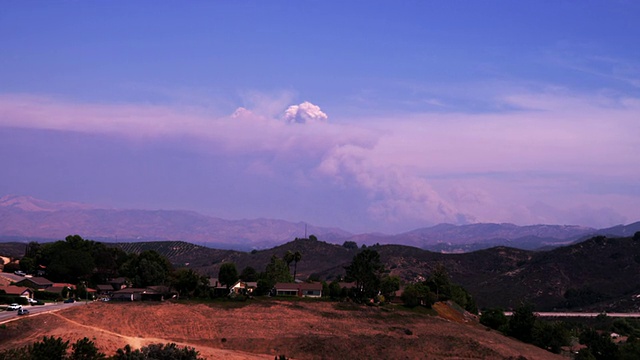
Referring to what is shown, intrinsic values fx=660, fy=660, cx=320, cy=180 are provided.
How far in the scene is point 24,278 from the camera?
11544 cm

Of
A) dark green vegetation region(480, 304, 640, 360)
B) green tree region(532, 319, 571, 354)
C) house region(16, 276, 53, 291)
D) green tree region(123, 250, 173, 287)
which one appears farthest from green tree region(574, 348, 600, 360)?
house region(16, 276, 53, 291)

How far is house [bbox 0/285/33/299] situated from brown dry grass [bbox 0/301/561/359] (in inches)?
673

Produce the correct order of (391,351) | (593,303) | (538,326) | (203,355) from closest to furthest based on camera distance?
(203,355)
(391,351)
(538,326)
(593,303)

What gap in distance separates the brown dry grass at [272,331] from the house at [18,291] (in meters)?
17.1

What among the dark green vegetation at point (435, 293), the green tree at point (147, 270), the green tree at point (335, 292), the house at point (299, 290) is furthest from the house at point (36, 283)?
the dark green vegetation at point (435, 293)

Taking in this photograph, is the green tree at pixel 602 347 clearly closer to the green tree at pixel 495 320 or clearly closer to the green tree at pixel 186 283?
the green tree at pixel 495 320

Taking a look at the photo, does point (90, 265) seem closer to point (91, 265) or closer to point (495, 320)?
point (91, 265)

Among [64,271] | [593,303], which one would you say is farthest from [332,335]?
[593,303]

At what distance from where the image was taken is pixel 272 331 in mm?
83562

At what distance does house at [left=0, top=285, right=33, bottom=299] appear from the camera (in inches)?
3822

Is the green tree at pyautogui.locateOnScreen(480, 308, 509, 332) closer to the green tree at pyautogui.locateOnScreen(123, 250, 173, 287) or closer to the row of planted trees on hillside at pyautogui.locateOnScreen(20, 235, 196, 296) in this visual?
the row of planted trees on hillside at pyautogui.locateOnScreen(20, 235, 196, 296)

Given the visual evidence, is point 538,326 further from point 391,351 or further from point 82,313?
point 82,313

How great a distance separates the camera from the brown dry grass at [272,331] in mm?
74188

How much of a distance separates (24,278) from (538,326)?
86452 mm
